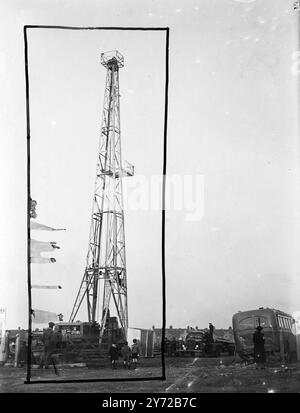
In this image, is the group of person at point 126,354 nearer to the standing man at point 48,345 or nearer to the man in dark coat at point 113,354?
the man in dark coat at point 113,354

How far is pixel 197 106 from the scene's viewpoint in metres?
3.64

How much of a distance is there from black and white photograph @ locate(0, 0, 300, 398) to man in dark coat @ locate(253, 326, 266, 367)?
46 millimetres

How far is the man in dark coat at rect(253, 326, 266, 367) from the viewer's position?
370 cm

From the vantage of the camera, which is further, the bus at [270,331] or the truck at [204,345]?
the bus at [270,331]

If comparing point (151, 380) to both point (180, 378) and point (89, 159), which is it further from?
point (89, 159)

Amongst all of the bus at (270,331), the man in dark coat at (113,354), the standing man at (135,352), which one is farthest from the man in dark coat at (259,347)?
the man in dark coat at (113,354)

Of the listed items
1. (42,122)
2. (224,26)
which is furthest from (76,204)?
(224,26)

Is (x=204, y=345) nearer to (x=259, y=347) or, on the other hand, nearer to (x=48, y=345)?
(x=259, y=347)

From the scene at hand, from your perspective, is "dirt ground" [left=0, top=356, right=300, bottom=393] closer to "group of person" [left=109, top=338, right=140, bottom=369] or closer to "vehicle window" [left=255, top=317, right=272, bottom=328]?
"group of person" [left=109, top=338, right=140, bottom=369]

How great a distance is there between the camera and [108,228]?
3658 mm

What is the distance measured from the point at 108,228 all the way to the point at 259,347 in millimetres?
1354

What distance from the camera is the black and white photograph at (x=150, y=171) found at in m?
3.54

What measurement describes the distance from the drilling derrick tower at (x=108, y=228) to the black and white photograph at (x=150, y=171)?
0.01 meters

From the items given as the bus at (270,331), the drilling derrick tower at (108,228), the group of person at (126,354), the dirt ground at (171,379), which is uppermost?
the drilling derrick tower at (108,228)
